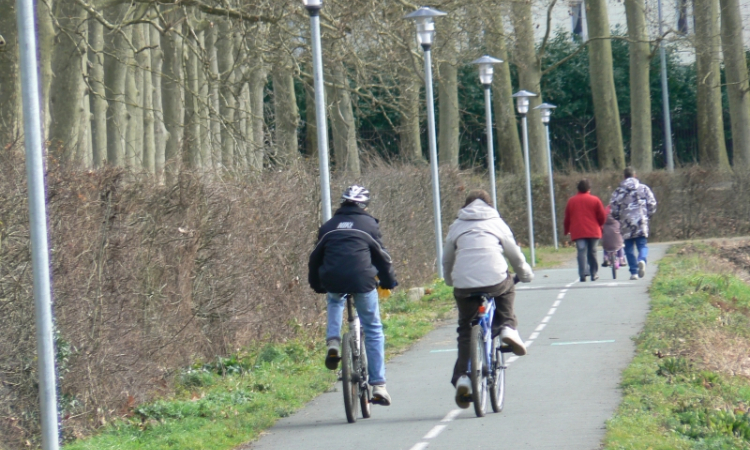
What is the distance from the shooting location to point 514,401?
340 inches

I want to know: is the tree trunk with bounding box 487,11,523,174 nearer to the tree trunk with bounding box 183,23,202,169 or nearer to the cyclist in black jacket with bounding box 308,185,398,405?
the tree trunk with bounding box 183,23,202,169

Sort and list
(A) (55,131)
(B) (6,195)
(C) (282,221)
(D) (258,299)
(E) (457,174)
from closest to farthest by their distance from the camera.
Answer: (B) (6,195) → (D) (258,299) → (C) (282,221) → (A) (55,131) → (E) (457,174)

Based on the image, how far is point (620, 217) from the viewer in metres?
17.4

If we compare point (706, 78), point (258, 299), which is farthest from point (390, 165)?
point (706, 78)

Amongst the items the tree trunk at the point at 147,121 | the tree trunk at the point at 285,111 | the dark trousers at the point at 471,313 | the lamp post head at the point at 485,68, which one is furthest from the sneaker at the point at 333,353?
the tree trunk at the point at 147,121

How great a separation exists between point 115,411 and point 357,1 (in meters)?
9.85

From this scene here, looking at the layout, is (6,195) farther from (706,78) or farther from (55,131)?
(706,78)

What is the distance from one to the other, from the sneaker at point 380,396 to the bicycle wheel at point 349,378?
0.14 metres

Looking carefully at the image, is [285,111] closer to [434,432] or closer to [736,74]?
[434,432]

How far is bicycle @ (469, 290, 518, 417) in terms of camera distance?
7.75 metres

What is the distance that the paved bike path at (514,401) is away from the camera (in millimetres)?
7312

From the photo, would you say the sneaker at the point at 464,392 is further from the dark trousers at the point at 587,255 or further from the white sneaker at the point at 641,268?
the white sneaker at the point at 641,268

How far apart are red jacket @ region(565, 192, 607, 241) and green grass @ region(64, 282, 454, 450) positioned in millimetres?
5408

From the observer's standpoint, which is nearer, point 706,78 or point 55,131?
point 55,131
